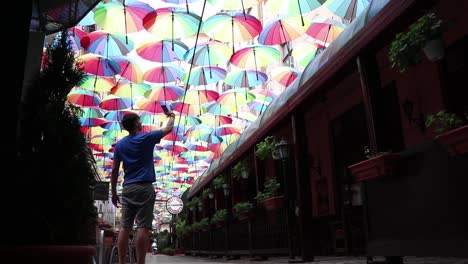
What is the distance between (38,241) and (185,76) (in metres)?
10.3

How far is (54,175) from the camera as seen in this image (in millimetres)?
3453

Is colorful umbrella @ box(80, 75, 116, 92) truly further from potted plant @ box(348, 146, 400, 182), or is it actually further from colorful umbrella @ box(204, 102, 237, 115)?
potted plant @ box(348, 146, 400, 182)

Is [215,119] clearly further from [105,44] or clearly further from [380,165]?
[380,165]

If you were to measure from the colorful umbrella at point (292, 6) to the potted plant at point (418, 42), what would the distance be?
4390 mm

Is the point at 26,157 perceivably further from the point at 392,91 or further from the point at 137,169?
the point at 392,91

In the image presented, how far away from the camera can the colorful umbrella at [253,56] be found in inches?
452

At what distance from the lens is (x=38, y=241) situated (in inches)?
129

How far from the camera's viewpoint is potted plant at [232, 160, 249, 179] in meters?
12.9

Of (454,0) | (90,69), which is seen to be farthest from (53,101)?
(90,69)

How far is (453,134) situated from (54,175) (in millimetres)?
3282

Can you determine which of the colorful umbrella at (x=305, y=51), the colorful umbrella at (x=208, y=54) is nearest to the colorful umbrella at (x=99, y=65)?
the colorful umbrella at (x=208, y=54)

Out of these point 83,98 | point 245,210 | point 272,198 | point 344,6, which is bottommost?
point 245,210

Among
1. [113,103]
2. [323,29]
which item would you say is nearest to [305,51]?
[323,29]

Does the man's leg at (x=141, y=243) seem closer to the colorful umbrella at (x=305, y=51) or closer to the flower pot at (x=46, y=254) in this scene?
the flower pot at (x=46, y=254)
